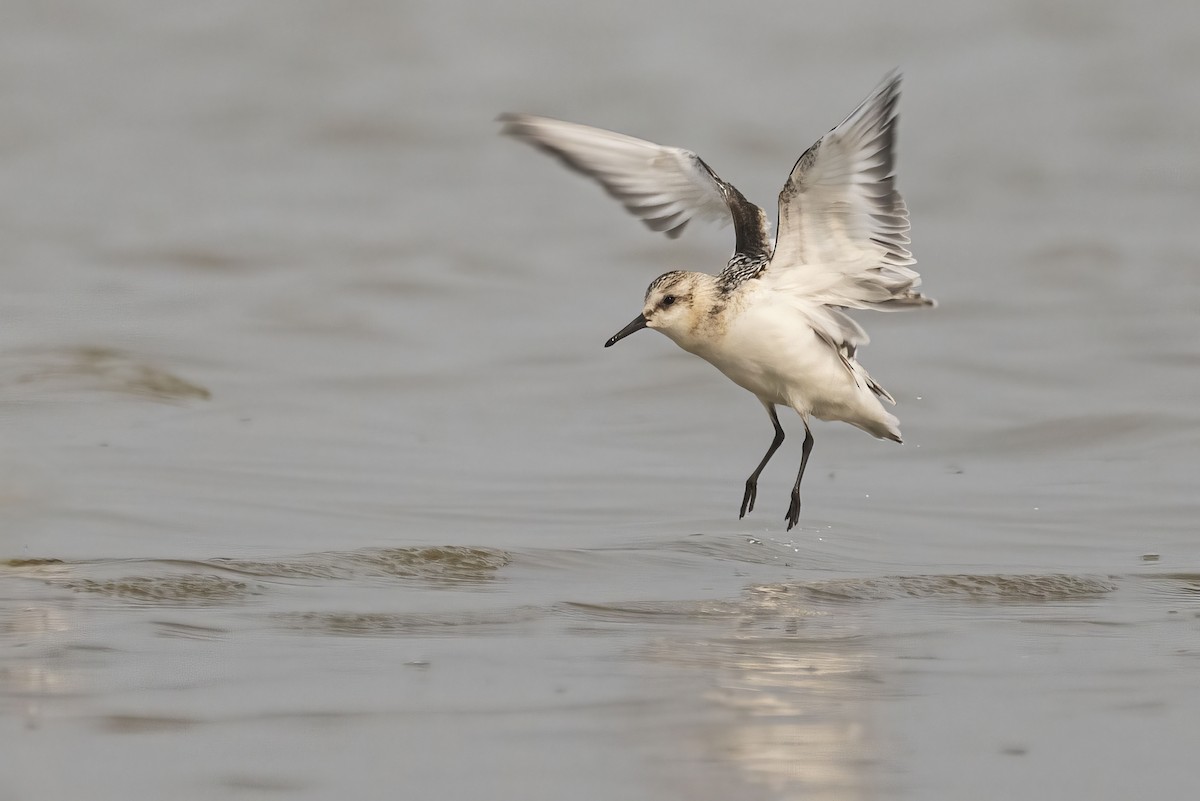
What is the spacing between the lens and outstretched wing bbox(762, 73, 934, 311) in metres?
6.95

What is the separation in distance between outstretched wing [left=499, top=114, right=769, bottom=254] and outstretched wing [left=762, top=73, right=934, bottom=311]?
0.49 metres

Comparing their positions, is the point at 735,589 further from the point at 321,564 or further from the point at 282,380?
the point at 282,380

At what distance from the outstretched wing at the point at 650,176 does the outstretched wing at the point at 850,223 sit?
0.49 m

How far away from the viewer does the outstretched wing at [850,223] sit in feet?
22.8

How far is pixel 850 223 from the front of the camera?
741 cm

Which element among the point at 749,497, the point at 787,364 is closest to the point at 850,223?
the point at 787,364

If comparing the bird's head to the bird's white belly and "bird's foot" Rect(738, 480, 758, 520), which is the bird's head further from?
"bird's foot" Rect(738, 480, 758, 520)

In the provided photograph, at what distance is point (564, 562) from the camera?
7230 mm

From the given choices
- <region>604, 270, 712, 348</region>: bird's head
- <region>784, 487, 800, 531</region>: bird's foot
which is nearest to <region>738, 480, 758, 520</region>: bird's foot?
<region>784, 487, 800, 531</region>: bird's foot

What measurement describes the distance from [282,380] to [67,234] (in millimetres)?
4846

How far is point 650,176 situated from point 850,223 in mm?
1325

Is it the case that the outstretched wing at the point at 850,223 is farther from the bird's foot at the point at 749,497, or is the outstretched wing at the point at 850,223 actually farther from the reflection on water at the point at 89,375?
the reflection on water at the point at 89,375

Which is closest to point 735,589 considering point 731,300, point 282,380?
point 731,300

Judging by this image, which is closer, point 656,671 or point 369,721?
point 369,721
